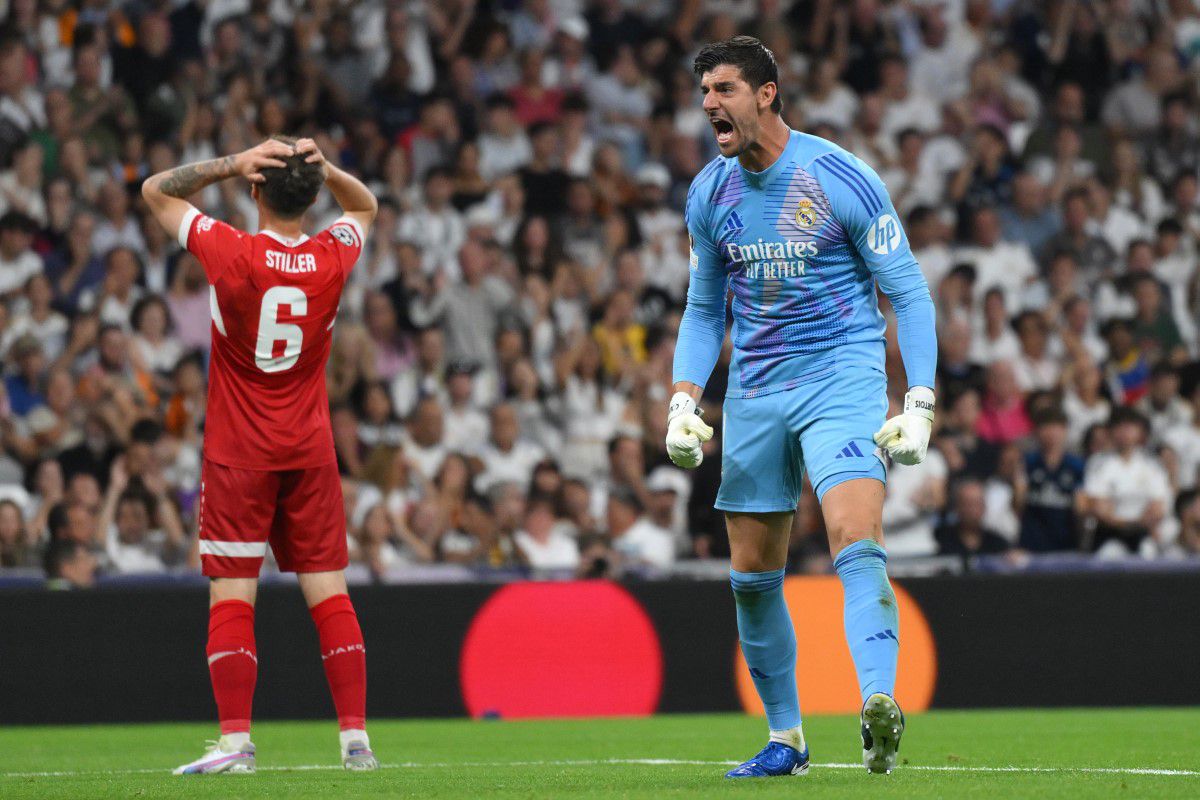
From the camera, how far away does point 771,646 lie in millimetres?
6090

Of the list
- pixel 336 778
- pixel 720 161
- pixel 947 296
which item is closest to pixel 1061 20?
pixel 947 296

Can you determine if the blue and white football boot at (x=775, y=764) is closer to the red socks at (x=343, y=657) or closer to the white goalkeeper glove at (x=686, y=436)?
the white goalkeeper glove at (x=686, y=436)

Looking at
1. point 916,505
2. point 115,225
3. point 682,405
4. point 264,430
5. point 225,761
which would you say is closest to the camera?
point 682,405

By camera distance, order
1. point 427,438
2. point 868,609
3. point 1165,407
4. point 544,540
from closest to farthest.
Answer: point 868,609
point 544,540
point 427,438
point 1165,407

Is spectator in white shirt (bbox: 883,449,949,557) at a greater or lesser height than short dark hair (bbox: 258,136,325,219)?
lesser

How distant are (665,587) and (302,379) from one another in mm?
4717

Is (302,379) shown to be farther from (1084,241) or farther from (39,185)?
(1084,241)

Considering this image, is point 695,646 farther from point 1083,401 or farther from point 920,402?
point 920,402

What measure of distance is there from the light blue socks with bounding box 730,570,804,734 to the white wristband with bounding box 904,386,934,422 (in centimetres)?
78

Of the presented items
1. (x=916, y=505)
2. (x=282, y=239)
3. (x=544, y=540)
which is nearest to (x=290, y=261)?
(x=282, y=239)

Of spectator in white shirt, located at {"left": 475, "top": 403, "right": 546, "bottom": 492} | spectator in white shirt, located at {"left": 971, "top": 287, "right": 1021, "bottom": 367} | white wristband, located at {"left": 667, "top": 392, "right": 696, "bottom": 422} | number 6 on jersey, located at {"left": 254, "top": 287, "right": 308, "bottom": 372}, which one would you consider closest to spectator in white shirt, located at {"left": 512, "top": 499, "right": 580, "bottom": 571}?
spectator in white shirt, located at {"left": 475, "top": 403, "right": 546, "bottom": 492}

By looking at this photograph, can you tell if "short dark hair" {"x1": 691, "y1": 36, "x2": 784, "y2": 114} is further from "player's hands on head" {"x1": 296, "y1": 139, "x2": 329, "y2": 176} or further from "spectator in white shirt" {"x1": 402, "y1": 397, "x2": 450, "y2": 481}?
"spectator in white shirt" {"x1": 402, "y1": 397, "x2": 450, "y2": 481}

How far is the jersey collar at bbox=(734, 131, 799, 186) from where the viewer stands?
19.6 feet

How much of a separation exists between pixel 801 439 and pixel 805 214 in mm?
731
